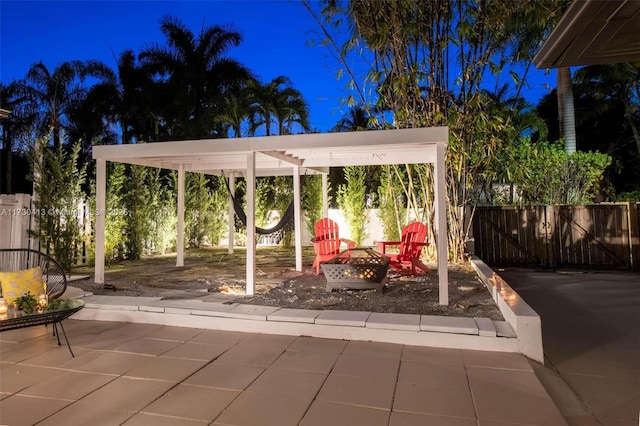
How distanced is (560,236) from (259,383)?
8321 millimetres

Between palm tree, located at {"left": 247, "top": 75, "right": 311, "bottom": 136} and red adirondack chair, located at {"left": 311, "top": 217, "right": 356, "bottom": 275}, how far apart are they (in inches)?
323

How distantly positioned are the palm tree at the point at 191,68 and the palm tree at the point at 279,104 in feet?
19.0

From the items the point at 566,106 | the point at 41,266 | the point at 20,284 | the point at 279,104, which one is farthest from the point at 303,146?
the point at 566,106

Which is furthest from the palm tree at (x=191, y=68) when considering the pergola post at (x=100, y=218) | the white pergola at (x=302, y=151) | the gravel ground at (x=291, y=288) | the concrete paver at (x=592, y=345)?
the concrete paver at (x=592, y=345)

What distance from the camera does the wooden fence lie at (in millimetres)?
8297

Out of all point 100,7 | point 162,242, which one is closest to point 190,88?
point 100,7

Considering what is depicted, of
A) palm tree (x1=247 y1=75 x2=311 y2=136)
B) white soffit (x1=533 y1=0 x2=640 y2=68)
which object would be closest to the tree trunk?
palm tree (x1=247 y1=75 x2=311 y2=136)

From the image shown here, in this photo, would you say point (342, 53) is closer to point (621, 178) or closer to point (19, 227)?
point (19, 227)

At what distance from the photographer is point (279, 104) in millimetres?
14023

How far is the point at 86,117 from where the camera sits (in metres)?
21.3

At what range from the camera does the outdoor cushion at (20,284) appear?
333 centimetres

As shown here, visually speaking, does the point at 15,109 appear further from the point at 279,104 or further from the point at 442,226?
the point at 442,226

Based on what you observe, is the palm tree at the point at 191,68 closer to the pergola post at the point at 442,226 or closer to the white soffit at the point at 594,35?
the pergola post at the point at 442,226

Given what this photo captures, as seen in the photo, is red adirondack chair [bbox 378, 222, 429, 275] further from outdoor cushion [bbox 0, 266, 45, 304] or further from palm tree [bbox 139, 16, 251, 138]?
palm tree [bbox 139, 16, 251, 138]
